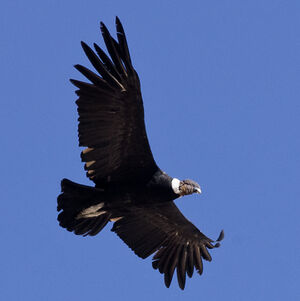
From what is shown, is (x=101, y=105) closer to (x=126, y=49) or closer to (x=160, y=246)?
(x=126, y=49)

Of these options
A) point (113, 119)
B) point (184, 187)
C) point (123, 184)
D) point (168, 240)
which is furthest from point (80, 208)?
point (168, 240)

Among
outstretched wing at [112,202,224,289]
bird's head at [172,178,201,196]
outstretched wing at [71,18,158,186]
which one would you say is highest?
outstretched wing at [71,18,158,186]

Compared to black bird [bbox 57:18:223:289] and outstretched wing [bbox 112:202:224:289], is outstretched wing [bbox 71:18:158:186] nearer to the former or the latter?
black bird [bbox 57:18:223:289]

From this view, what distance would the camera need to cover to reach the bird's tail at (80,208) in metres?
11.9

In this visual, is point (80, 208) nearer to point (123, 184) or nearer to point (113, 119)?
point (123, 184)

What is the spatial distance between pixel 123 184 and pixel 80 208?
83 cm

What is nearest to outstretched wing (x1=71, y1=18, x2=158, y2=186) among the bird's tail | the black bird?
the black bird

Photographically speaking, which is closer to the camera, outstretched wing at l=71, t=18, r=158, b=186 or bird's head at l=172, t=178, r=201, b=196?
outstretched wing at l=71, t=18, r=158, b=186

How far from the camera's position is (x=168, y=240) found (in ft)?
44.3

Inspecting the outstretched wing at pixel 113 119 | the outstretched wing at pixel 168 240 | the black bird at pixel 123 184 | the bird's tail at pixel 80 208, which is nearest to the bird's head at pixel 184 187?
the black bird at pixel 123 184

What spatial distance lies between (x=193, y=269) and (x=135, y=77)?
4.05 m

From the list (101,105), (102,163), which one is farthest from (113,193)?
(101,105)

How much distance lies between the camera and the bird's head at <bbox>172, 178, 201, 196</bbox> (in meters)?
12.3

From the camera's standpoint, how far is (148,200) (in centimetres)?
1243
